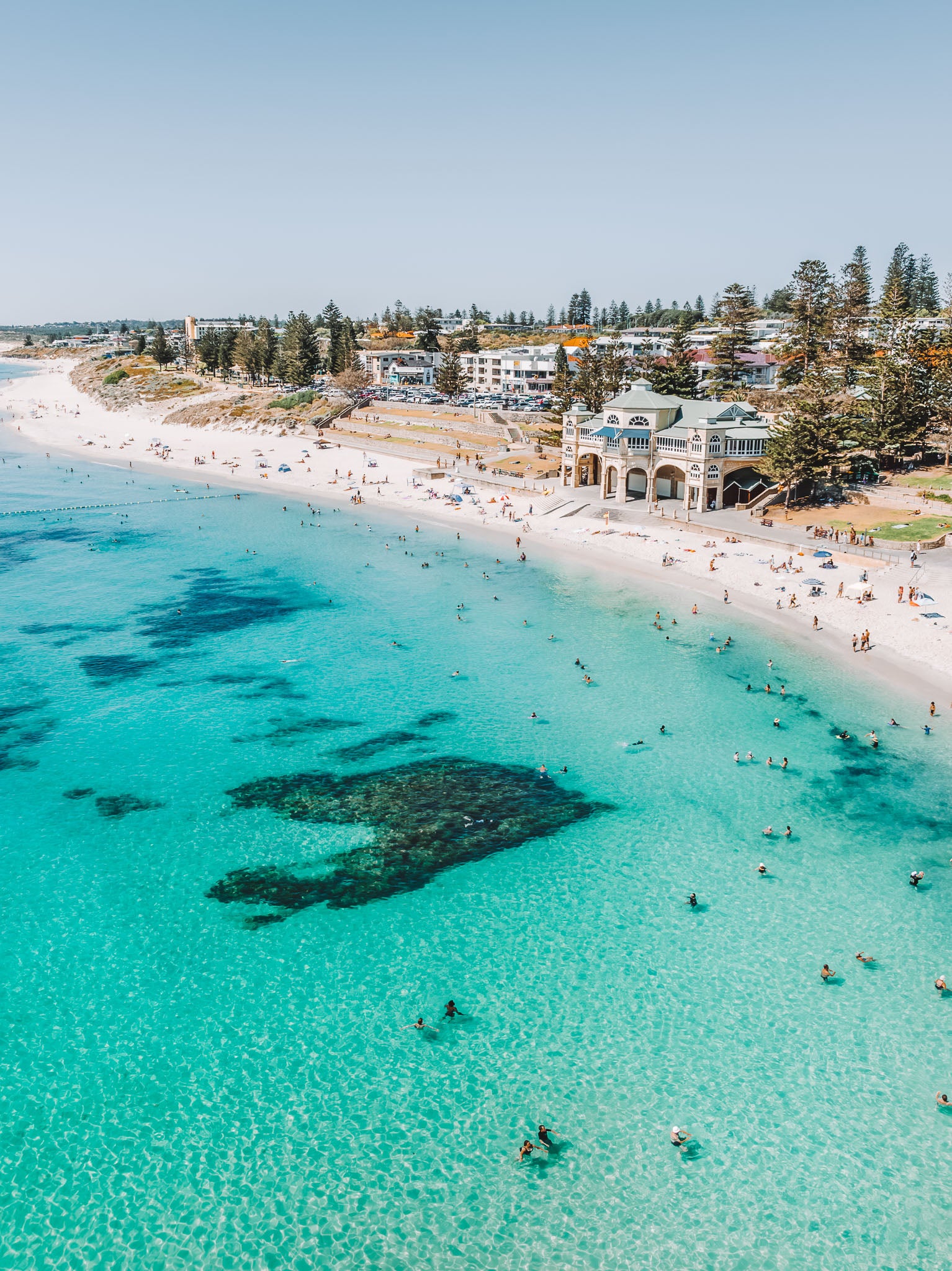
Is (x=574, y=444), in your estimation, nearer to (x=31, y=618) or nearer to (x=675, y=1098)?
(x=31, y=618)

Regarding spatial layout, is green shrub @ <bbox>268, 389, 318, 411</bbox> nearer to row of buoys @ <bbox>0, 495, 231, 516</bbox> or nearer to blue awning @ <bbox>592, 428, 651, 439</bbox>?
row of buoys @ <bbox>0, 495, 231, 516</bbox>

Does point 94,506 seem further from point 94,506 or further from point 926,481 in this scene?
point 926,481

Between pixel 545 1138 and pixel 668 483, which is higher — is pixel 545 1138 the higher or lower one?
the lower one

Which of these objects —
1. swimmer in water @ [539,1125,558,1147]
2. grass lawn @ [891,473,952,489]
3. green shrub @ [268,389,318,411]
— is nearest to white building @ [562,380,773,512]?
grass lawn @ [891,473,952,489]

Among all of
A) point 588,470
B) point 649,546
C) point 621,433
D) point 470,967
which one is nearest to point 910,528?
point 649,546

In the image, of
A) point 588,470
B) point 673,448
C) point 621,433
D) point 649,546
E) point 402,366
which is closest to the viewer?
point 649,546

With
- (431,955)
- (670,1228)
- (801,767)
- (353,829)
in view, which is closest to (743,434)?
Result: (801,767)
